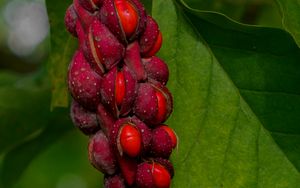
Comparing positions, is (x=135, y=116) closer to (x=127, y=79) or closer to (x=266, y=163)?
(x=127, y=79)

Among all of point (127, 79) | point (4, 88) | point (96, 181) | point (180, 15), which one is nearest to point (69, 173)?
point (96, 181)

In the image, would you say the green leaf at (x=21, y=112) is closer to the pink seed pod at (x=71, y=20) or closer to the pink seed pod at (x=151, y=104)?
the pink seed pod at (x=71, y=20)

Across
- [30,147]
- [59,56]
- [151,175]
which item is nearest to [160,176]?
[151,175]

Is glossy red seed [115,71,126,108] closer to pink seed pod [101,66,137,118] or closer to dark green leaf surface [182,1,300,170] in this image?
pink seed pod [101,66,137,118]

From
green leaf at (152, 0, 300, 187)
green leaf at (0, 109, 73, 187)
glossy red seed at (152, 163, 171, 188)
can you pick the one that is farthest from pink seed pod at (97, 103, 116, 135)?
green leaf at (0, 109, 73, 187)

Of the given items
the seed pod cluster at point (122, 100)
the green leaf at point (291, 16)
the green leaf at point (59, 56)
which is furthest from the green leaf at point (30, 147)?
the seed pod cluster at point (122, 100)

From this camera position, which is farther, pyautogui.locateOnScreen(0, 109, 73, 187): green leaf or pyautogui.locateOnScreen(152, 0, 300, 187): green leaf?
pyautogui.locateOnScreen(0, 109, 73, 187): green leaf

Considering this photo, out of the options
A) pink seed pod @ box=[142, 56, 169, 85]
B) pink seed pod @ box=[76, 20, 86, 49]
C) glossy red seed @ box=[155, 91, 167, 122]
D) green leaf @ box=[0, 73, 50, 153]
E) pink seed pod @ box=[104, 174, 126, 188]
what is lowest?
green leaf @ box=[0, 73, 50, 153]
